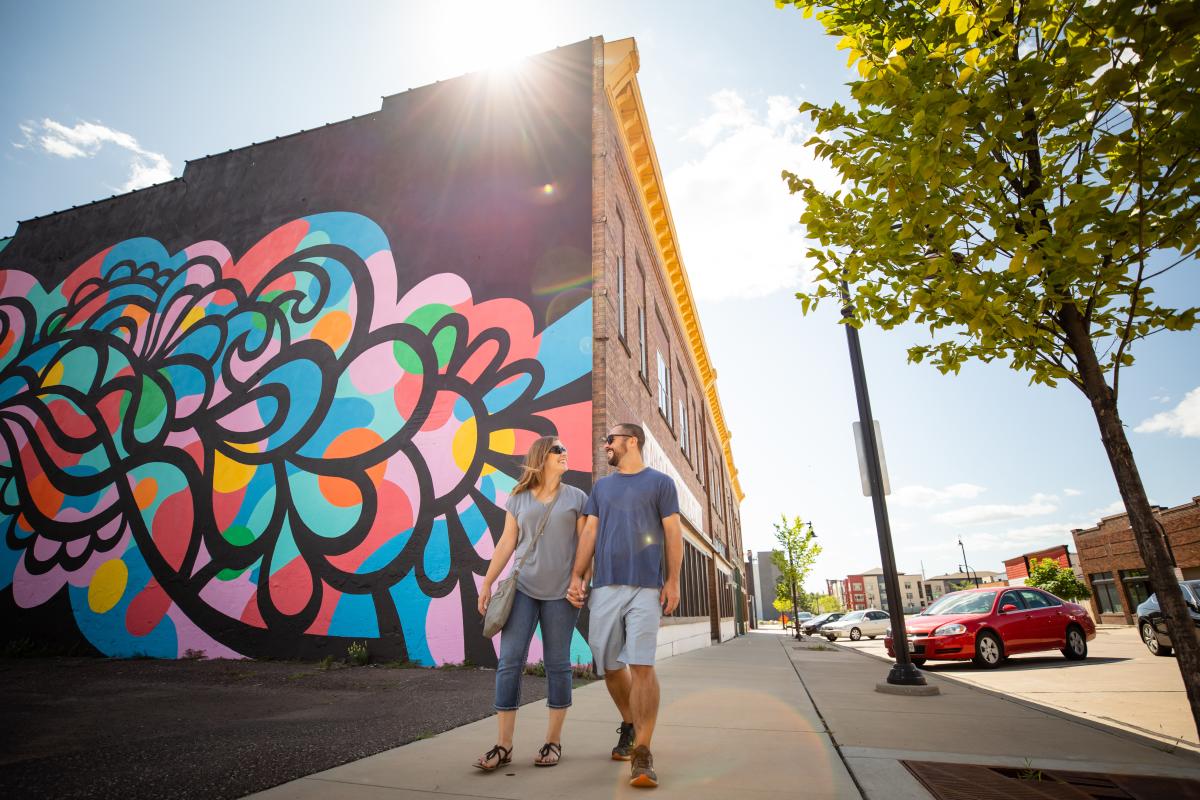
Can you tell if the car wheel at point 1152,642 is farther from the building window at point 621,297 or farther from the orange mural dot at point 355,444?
the orange mural dot at point 355,444

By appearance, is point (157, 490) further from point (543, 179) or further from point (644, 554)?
point (644, 554)

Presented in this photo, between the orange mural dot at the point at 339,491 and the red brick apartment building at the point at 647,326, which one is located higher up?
the red brick apartment building at the point at 647,326

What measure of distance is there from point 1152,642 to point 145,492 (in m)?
19.6

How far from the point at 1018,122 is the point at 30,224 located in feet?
68.5

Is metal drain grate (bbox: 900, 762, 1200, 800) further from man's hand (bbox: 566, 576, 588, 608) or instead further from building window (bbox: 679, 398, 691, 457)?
building window (bbox: 679, 398, 691, 457)

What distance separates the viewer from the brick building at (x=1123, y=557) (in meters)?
24.3

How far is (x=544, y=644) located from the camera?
3125 mm

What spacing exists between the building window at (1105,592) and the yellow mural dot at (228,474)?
3980 cm

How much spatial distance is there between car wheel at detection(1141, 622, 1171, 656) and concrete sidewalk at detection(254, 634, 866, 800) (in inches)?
436

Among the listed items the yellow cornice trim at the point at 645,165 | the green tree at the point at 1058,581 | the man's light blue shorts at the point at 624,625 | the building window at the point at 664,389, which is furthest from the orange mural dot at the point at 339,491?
the green tree at the point at 1058,581

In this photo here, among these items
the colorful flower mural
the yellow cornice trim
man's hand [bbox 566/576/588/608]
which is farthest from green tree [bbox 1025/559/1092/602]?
man's hand [bbox 566/576/588/608]

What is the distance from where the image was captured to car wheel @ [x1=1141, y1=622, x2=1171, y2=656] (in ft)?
36.2

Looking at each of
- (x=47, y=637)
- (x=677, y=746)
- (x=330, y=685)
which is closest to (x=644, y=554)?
(x=677, y=746)

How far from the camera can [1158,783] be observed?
276 cm
